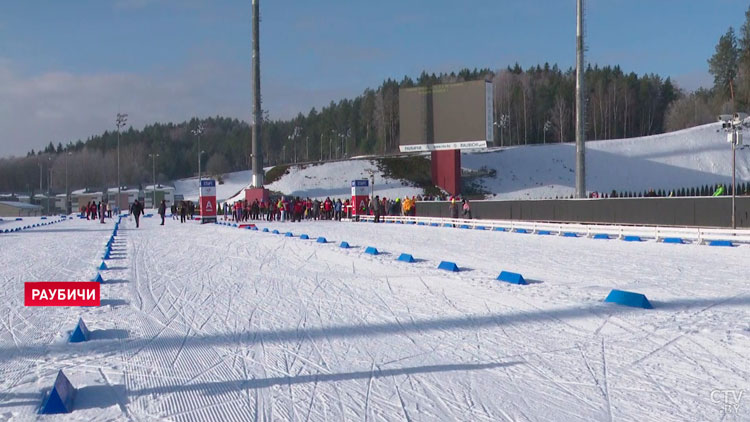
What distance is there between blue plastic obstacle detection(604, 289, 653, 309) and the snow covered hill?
6147 cm

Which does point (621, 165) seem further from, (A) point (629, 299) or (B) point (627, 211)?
(A) point (629, 299)

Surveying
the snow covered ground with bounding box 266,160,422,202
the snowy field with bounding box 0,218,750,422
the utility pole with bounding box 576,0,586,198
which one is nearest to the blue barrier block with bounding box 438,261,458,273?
the snowy field with bounding box 0,218,750,422

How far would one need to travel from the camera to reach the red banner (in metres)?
10.3

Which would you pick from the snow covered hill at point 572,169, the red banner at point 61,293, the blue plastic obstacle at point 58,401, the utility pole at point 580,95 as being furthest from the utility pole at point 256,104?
the blue plastic obstacle at point 58,401

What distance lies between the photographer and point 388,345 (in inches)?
276

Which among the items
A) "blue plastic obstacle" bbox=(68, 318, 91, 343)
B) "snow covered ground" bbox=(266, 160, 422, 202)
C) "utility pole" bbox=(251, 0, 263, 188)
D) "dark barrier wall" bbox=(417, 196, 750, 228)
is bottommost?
"blue plastic obstacle" bbox=(68, 318, 91, 343)

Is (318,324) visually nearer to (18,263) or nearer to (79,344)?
(79,344)

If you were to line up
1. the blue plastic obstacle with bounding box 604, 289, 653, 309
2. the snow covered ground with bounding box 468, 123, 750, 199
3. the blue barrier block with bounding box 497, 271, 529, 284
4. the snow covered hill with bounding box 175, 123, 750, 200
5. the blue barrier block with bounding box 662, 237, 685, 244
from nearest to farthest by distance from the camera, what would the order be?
the blue plastic obstacle with bounding box 604, 289, 653, 309
the blue barrier block with bounding box 497, 271, 529, 284
the blue barrier block with bounding box 662, 237, 685, 244
the snow covered ground with bounding box 468, 123, 750, 199
the snow covered hill with bounding box 175, 123, 750, 200

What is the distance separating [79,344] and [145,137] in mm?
A: 181345

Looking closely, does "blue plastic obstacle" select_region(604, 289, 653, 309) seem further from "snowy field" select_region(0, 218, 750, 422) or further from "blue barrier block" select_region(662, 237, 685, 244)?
"blue barrier block" select_region(662, 237, 685, 244)

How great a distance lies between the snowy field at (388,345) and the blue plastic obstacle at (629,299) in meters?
0.26

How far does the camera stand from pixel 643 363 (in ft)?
20.1

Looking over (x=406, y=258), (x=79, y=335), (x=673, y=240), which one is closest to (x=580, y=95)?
(x=673, y=240)

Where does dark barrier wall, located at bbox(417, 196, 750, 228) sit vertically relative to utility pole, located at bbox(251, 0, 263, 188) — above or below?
below
